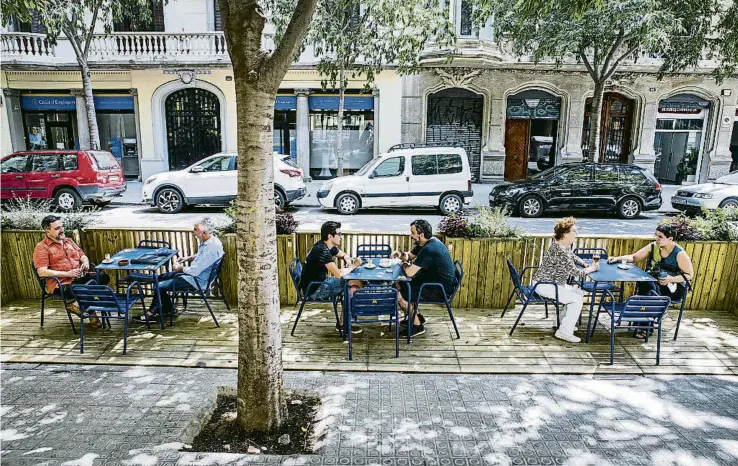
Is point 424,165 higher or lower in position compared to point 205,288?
higher

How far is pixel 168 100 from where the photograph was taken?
20.2m

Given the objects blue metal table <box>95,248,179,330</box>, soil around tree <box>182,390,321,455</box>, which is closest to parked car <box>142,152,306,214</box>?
blue metal table <box>95,248,179,330</box>

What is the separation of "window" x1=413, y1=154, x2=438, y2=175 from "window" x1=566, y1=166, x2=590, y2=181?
12.2 feet

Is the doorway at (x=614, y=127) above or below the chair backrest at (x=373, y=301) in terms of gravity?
above

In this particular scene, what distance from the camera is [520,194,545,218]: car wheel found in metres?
14.2

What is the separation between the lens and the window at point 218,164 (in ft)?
47.3

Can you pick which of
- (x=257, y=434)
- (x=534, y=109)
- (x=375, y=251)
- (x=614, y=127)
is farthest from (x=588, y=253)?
(x=614, y=127)

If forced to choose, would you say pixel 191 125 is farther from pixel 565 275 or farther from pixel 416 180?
pixel 565 275

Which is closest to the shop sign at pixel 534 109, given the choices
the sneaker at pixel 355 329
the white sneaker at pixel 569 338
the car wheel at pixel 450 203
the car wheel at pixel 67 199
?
the car wheel at pixel 450 203

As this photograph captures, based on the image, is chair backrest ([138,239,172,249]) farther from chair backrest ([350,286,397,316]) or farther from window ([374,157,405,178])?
window ([374,157,405,178])

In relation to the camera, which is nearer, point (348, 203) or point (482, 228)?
point (482, 228)

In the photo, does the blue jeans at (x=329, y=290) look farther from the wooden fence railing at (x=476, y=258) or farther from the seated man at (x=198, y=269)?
the seated man at (x=198, y=269)

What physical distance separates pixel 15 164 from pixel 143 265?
436 inches

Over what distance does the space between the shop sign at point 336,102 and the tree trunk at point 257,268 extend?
655 inches
